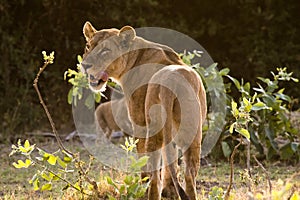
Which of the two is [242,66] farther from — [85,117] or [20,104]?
[20,104]

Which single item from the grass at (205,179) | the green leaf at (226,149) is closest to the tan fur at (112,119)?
the grass at (205,179)

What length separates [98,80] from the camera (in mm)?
4062

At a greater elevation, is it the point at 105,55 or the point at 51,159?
the point at 105,55

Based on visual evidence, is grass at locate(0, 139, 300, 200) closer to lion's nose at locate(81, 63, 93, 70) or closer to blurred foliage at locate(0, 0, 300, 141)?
lion's nose at locate(81, 63, 93, 70)

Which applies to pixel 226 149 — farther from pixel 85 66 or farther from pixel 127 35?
pixel 85 66

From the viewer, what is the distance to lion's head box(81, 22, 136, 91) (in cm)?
398

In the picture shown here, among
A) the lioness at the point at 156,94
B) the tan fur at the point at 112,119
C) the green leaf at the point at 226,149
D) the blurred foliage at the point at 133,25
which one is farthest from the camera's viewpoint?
the blurred foliage at the point at 133,25

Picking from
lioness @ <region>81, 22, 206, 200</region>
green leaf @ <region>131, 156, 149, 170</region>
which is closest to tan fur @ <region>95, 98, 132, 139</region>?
lioness @ <region>81, 22, 206, 200</region>

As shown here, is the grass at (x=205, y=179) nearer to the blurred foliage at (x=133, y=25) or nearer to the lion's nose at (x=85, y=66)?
the lion's nose at (x=85, y=66)

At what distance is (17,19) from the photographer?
9.41m

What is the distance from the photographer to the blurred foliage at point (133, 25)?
9.07 m

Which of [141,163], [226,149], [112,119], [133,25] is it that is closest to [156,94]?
[141,163]

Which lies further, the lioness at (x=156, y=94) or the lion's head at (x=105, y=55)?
the lion's head at (x=105, y=55)

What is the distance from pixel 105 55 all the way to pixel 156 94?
678mm
